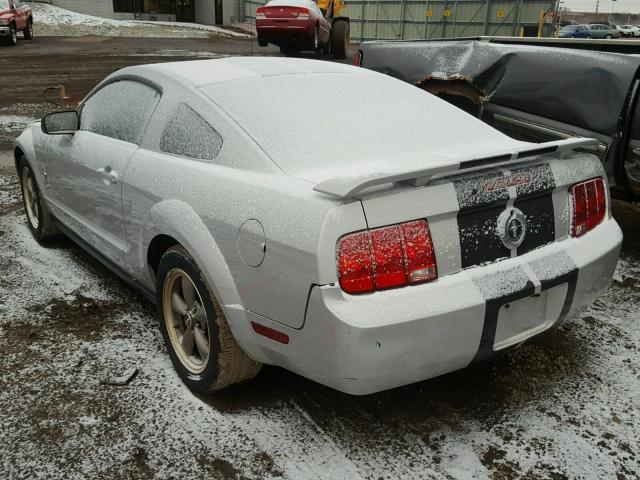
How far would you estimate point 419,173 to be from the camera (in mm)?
2113

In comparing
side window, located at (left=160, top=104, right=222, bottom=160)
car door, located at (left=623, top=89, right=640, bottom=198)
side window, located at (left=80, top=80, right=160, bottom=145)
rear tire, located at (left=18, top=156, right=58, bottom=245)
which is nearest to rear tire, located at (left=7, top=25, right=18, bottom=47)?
rear tire, located at (left=18, top=156, right=58, bottom=245)

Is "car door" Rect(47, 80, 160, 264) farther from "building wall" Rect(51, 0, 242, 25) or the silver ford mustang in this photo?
"building wall" Rect(51, 0, 242, 25)

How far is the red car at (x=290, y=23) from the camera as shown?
679 inches

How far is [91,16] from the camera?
93.1 ft

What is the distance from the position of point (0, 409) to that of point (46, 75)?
43.7 ft

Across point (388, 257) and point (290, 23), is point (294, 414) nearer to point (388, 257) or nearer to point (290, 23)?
point (388, 257)

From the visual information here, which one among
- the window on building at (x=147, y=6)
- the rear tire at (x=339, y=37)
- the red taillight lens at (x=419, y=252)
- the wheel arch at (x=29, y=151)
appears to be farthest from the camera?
the window on building at (x=147, y=6)

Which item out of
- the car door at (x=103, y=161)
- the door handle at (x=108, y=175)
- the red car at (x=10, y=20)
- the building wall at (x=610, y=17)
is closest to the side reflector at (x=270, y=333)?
the car door at (x=103, y=161)

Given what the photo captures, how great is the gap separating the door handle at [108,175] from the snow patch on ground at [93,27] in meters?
24.6

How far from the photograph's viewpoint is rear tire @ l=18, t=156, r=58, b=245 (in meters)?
4.41

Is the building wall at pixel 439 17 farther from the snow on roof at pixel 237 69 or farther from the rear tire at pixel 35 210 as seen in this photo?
the snow on roof at pixel 237 69

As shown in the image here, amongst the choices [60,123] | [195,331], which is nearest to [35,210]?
[60,123]

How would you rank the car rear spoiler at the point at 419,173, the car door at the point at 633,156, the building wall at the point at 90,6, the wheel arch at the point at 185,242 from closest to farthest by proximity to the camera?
1. the car rear spoiler at the point at 419,173
2. the wheel arch at the point at 185,242
3. the car door at the point at 633,156
4. the building wall at the point at 90,6

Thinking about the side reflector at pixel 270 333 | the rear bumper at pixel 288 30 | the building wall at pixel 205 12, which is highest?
the building wall at pixel 205 12
